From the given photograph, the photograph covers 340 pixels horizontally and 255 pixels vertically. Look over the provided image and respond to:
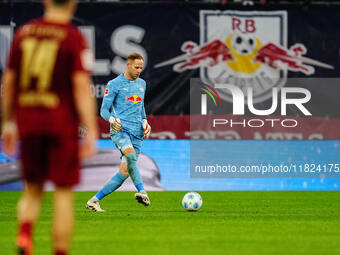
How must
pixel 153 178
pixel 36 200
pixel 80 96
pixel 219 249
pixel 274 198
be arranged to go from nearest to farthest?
pixel 80 96, pixel 36 200, pixel 219 249, pixel 274 198, pixel 153 178

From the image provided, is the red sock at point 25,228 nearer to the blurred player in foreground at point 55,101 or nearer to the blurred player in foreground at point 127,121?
the blurred player in foreground at point 55,101

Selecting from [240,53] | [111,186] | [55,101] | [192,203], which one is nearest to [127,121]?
[111,186]

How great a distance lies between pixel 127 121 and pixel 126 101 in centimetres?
25

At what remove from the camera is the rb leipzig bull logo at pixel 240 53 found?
1377 centimetres

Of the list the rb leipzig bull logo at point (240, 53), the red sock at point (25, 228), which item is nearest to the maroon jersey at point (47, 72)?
the red sock at point (25, 228)

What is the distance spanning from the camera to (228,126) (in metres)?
13.7

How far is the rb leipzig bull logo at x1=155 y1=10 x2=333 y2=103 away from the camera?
13.8 meters

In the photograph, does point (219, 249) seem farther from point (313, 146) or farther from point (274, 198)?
point (313, 146)

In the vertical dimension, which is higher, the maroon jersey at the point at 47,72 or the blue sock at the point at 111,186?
the maroon jersey at the point at 47,72

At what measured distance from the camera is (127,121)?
9930 millimetres

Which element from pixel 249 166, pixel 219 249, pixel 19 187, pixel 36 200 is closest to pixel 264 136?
pixel 249 166

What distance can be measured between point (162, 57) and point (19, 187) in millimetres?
3338

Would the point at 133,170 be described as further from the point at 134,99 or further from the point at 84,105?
the point at 84,105

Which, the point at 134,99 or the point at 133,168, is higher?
the point at 134,99
